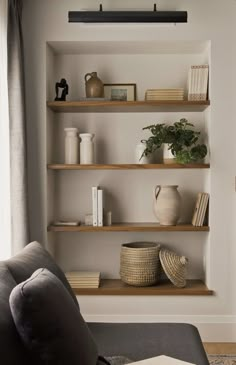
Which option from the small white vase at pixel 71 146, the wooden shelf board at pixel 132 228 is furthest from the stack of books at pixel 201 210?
the small white vase at pixel 71 146

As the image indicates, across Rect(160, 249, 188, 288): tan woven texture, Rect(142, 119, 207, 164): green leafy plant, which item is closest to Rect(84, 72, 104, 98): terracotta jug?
Rect(142, 119, 207, 164): green leafy plant

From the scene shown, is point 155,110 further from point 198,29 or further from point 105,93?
point 198,29

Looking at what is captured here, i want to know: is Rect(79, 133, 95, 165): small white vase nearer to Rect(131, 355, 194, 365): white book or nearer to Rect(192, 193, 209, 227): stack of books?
Rect(192, 193, 209, 227): stack of books

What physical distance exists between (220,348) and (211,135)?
1591 mm

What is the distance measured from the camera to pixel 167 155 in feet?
13.2

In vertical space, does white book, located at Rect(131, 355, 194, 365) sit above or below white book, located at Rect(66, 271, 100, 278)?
above

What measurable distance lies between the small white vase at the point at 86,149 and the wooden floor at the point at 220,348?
1656 millimetres

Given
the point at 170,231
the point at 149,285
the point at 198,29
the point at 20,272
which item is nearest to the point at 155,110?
the point at 198,29

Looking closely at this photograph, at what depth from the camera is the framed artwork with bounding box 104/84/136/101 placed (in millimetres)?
4215

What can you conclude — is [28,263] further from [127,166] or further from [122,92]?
[122,92]

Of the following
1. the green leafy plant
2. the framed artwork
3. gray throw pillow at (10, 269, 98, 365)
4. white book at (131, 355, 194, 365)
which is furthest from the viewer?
the framed artwork

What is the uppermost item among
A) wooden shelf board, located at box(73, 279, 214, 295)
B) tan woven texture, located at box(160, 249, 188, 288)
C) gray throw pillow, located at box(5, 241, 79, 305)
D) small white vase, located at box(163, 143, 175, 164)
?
small white vase, located at box(163, 143, 175, 164)

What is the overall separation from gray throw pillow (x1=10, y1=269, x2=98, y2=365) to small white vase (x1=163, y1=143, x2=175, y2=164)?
2349 mm

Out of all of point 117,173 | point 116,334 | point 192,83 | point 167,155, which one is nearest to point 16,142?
point 117,173
